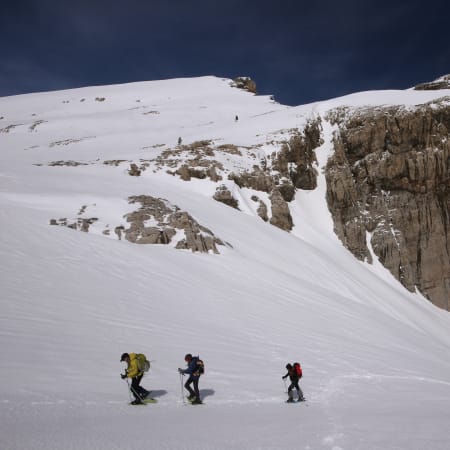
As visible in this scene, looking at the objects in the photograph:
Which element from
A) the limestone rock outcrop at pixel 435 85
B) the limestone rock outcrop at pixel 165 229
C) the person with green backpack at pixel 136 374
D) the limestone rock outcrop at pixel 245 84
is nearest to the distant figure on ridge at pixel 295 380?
the person with green backpack at pixel 136 374

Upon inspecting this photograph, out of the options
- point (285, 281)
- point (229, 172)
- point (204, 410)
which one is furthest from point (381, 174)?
point (204, 410)

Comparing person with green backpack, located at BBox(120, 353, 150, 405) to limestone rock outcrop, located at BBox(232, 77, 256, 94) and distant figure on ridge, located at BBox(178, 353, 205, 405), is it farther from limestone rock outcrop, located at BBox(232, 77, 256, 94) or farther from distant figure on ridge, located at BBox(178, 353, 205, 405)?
limestone rock outcrop, located at BBox(232, 77, 256, 94)

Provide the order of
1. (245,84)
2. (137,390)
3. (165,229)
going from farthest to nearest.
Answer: (245,84), (165,229), (137,390)

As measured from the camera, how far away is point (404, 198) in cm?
3728

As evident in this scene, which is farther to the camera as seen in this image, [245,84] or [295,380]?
[245,84]

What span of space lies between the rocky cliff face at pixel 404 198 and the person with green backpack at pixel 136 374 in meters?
32.0

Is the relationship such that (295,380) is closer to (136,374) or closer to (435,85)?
(136,374)

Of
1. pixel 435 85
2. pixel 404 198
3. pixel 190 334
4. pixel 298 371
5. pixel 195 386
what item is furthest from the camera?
pixel 435 85

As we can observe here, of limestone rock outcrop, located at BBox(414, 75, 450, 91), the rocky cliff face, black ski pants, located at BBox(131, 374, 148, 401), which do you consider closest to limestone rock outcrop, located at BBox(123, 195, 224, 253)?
black ski pants, located at BBox(131, 374, 148, 401)

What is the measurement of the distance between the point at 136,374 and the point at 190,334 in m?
4.07

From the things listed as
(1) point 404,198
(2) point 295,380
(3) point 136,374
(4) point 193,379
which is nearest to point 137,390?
(3) point 136,374

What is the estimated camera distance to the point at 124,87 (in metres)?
81.4

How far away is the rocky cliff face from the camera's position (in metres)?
36.2

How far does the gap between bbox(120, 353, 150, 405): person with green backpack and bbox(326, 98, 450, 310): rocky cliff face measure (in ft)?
105
